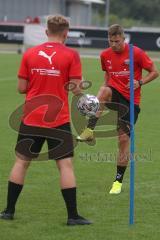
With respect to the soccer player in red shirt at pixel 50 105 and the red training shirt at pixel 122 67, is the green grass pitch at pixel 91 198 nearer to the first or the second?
the soccer player in red shirt at pixel 50 105

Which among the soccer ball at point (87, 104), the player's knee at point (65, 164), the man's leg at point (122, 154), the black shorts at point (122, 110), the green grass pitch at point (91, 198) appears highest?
the soccer ball at point (87, 104)

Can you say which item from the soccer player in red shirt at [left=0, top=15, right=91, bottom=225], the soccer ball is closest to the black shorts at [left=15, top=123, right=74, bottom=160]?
the soccer player in red shirt at [left=0, top=15, right=91, bottom=225]

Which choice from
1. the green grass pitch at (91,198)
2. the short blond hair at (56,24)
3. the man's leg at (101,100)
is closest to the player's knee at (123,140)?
the man's leg at (101,100)

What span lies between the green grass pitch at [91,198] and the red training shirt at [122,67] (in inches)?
48.0

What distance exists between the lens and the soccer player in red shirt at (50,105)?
6980mm

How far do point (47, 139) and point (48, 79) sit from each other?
2.07 feet

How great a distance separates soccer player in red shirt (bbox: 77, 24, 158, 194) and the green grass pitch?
0.48m

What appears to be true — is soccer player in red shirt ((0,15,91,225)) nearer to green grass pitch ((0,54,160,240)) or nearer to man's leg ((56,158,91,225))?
man's leg ((56,158,91,225))

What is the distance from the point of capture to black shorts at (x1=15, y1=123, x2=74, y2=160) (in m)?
7.15

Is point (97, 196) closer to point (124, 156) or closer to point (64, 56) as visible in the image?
point (124, 156)

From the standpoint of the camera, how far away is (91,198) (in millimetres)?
8430

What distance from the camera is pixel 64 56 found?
697cm

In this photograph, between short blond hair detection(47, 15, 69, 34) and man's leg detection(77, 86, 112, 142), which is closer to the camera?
short blond hair detection(47, 15, 69, 34)

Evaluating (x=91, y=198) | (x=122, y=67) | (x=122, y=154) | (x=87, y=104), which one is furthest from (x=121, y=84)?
(x=87, y=104)
